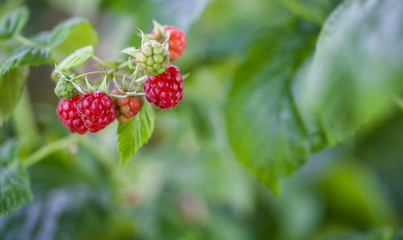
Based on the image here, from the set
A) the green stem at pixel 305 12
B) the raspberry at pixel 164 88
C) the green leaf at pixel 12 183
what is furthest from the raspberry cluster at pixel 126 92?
the green stem at pixel 305 12

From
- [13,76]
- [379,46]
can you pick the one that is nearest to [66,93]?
[13,76]

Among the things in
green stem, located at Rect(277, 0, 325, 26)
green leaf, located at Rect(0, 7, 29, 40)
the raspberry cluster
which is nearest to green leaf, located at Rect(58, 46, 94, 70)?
the raspberry cluster

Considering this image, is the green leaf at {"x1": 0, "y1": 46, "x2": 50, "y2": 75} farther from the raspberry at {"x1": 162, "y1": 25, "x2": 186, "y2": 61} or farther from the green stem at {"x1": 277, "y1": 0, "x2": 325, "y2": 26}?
the green stem at {"x1": 277, "y1": 0, "x2": 325, "y2": 26}

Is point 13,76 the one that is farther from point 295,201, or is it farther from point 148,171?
point 295,201

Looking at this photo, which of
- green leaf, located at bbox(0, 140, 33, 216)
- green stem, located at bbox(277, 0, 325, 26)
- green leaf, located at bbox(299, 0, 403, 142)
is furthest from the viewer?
green stem, located at bbox(277, 0, 325, 26)

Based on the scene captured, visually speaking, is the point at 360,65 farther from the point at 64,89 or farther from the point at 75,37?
the point at 75,37

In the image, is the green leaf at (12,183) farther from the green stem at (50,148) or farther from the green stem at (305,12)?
the green stem at (305,12)
